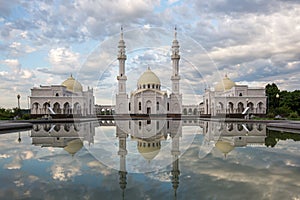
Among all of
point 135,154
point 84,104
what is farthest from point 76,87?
point 135,154

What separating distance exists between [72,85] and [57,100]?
6.49 metres

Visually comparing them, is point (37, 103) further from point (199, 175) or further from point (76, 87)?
point (199, 175)

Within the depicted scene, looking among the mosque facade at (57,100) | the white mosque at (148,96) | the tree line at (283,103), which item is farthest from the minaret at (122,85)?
the tree line at (283,103)

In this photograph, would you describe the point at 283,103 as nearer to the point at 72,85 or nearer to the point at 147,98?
the point at 147,98

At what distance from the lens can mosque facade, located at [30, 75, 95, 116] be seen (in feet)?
133

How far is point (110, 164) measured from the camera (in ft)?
22.9

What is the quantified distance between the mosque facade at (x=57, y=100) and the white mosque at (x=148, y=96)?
21.4 ft

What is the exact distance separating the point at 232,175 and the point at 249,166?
108cm

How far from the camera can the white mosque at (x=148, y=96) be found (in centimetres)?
4616

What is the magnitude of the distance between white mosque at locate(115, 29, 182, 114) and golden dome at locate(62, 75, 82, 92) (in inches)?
280

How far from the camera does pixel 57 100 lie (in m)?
41.2

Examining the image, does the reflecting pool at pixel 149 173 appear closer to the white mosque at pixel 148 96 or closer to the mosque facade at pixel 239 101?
the mosque facade at pixel 239 101

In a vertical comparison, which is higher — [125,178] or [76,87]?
[76,87]

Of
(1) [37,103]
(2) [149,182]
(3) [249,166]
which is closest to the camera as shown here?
(2) [149,182]
